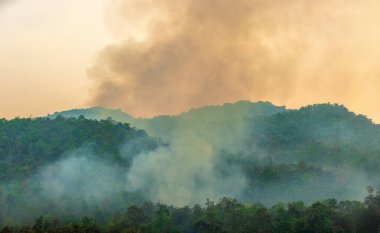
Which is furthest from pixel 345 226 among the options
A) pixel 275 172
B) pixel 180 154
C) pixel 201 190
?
pixel 180 154

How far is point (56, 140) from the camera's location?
122m

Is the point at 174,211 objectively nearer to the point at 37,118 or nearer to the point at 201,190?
the point at 201,190

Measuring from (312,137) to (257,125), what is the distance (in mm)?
18833

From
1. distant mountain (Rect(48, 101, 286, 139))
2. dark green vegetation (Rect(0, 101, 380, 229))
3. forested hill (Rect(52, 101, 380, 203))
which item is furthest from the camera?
distant mountain (Rect(48, 101, 286, 139))

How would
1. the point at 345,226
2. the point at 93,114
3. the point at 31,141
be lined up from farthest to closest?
the point at 93,114 → the point at 31,141 → the point at 345,226

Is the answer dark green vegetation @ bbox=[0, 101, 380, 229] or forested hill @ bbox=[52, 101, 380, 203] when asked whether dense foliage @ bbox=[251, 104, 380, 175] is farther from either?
dark green vegetation @ bbox=[0, 101, 380, 229]

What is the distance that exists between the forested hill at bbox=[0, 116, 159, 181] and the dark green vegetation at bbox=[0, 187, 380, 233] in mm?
39820

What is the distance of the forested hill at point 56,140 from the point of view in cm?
11519

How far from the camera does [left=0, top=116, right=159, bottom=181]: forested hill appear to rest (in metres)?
115

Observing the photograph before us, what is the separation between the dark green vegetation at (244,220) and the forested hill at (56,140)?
39820mm

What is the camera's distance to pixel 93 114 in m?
172

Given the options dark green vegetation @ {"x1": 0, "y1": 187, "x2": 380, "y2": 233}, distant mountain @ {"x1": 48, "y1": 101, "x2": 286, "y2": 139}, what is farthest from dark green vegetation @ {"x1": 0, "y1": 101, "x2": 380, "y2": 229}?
distant mountain @ {"x1": 48, "y1": 101, "x2": 286, "y2": 139}

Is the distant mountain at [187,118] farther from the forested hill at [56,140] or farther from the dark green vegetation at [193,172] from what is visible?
the forested hill at [56,140]

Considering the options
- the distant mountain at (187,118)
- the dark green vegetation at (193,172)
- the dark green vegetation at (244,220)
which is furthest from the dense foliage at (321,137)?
the dark green vegetation at (244,220)
